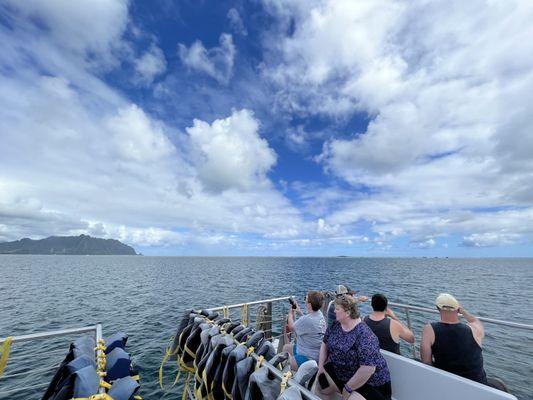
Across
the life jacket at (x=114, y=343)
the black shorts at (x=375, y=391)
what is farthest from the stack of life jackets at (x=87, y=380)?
the black shorts at (x=375, y=391)

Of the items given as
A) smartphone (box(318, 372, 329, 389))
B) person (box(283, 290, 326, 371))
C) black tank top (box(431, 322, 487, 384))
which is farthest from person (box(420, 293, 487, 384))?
person (box(283, 290, 326, 371))

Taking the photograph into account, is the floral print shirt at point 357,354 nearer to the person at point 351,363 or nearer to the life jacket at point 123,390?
the person at point 351,363

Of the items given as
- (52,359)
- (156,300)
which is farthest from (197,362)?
(156,300)

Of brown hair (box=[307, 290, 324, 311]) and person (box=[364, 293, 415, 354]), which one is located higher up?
brown hair (box=[307, 290, 324, 311])

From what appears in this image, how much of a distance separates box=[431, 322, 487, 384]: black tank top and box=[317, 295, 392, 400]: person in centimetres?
84

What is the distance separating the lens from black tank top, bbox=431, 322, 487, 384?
335cm

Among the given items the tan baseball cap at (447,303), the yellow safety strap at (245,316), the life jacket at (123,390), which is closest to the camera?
the life jacket at (123,390)

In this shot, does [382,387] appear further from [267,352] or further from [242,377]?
[242,377]

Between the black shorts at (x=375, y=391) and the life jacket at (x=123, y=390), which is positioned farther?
A: the black shorts at (x=375, y=391)

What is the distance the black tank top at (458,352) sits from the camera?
11.0ft

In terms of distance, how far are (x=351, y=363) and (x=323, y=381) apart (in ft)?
1.72

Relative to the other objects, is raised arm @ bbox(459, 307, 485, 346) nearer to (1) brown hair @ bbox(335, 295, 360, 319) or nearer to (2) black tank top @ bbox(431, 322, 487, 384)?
(2) black tank top @ bbox(431, 322, 487, 384)

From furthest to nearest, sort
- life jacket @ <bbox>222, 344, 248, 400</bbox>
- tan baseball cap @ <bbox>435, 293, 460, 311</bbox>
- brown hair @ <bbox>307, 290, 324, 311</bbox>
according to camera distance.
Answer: brown hair @ <bbox>307, 290, 324, 311</bbox> < tan baseball cap @ <bbox>435, 293, 460, 311</bbox> < life jacket @ <bbox>222, 344, 248, 400</bbox>

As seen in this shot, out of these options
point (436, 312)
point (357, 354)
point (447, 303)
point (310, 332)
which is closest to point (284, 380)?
point (357, 354)
